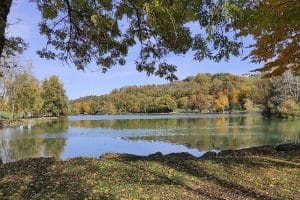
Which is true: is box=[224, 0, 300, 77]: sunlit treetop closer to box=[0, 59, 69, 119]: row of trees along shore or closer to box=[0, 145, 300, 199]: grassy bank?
box=[0, 145, 300, 199]: grassy bank

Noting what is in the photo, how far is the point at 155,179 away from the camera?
1167 cm

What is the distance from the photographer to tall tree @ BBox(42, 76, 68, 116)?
109000mm

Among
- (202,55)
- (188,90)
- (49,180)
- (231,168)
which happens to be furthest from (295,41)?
(188,90)

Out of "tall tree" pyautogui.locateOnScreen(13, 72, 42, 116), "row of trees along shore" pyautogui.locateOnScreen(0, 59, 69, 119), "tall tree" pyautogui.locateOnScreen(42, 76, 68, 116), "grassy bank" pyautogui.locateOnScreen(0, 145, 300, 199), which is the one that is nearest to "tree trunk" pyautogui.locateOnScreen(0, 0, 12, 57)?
"grassy bank" pyautogui.locateOnScreen(0, 145, 300, 199)

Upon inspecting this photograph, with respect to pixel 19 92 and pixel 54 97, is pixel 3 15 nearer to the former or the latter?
pixel 19 92

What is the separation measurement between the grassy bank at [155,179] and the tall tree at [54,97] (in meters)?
95.7

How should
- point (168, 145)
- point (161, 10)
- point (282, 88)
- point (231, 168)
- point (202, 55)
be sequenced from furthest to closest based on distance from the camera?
point (282, 88), point (168, 145), point (231, 168), point (202, 55), point (161, 10)

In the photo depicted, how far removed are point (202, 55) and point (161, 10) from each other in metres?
2.85

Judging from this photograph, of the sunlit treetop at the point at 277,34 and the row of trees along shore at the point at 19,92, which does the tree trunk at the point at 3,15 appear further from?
the row of trees along shore at the point at 19,92

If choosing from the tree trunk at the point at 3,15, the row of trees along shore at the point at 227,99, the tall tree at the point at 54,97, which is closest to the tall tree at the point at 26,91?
the tall tree at the point at 54,97

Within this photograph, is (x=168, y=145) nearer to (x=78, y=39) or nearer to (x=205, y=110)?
(x=78, y=39)

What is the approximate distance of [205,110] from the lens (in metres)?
174

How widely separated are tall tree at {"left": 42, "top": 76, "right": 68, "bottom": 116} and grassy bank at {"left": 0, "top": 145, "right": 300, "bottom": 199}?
314ft

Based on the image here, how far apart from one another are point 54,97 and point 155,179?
100324 mm
